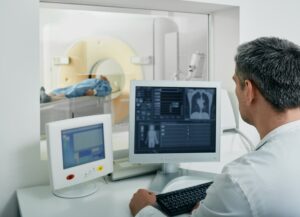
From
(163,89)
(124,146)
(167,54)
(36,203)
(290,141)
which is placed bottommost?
(36,203)

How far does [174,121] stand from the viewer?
5.32 feet

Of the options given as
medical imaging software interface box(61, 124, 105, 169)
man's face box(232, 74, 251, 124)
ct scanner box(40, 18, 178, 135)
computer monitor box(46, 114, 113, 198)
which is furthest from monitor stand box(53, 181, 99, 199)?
man's face box(232, 74, 251, 124)

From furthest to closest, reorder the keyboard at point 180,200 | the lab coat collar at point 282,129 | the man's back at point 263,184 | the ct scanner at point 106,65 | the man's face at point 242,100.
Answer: the ct scanner at point 106,65, the keyboard at point 180,200, the man's face at point 242,100, the lab coat collar at point 282,129, the man's back at point 263,184

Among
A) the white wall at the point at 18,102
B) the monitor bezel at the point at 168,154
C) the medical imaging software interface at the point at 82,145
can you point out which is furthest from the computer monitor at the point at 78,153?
the white wall at the point at 18,102

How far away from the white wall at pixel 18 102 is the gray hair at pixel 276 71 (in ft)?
3.31

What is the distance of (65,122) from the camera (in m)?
1.43

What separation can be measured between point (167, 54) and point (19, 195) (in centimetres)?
146

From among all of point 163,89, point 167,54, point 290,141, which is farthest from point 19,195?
point 167,54

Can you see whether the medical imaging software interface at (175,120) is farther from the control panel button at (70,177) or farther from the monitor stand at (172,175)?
the control panel button at (70,177)

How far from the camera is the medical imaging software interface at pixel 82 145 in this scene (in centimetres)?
145

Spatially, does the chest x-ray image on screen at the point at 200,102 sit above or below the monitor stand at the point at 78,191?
above

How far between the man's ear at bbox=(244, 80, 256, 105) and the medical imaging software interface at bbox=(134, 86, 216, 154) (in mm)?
519

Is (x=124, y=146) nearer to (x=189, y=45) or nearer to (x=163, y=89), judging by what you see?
(x=163, y=89)

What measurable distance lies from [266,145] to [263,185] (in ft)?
0.47
